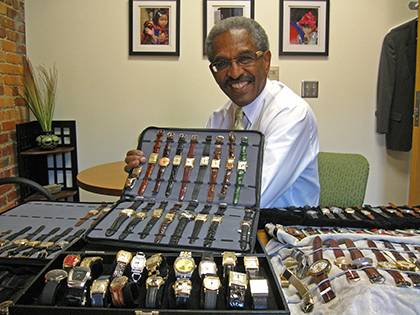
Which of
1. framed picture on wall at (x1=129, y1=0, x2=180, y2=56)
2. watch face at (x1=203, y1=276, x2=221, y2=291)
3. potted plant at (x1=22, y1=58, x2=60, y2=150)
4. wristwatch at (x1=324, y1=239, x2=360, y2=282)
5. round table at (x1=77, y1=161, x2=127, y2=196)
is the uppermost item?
framed picture on wall at (x1=129, y1=0, x2=180, y2=56)

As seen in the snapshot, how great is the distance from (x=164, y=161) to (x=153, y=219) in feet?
0.74

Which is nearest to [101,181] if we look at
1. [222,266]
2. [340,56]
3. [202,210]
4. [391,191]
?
[202,210]

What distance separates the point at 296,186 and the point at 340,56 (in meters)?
1.90

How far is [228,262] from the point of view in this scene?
26.9 inches

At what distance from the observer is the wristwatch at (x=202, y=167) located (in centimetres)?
101

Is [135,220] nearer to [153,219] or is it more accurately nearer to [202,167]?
[153,219]

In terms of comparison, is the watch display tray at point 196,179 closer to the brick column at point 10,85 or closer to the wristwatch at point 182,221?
the wristwatch at point 182,221

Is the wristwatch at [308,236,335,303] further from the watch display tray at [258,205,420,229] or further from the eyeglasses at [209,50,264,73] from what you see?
the eyeglasses at [209,50,264,73]

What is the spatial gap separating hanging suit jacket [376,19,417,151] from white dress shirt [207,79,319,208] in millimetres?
1652

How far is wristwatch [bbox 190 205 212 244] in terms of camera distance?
0.82 metres

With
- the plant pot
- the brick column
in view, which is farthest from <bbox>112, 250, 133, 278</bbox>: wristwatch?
the plant pot

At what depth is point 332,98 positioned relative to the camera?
3.00 metres

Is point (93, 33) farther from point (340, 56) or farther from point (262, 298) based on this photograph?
point (262, 298)

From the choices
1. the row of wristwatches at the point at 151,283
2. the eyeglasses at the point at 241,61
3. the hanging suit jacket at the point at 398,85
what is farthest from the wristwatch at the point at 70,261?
the hanging suit jacket at the point at 398,85
